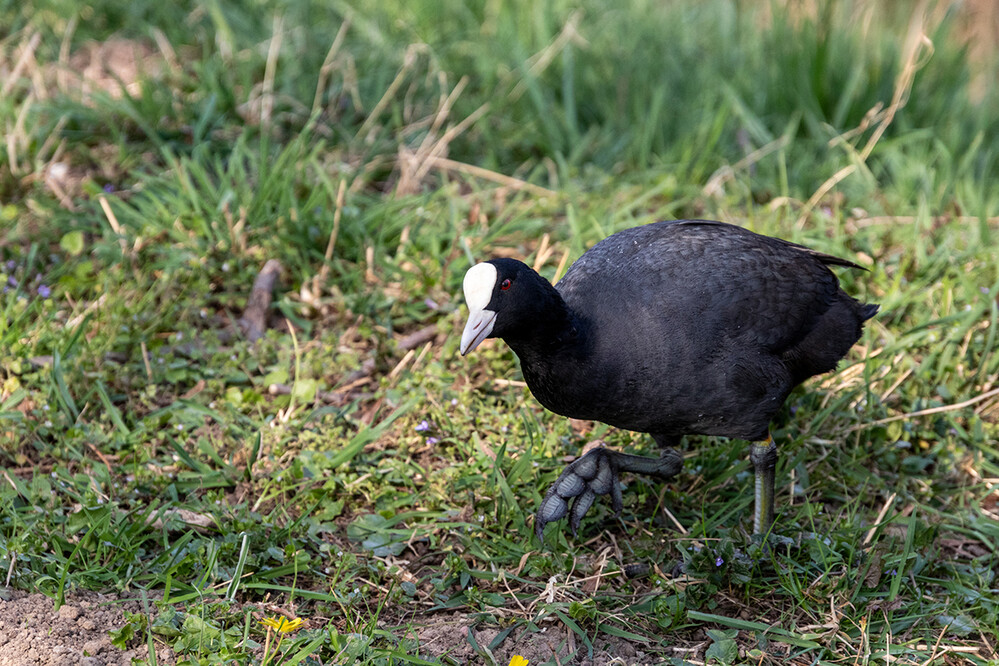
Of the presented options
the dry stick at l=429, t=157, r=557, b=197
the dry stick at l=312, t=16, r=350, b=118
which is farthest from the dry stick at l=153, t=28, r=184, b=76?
the dry stick at l=429, t=157, r=557, b=197

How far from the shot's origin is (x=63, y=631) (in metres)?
2.67

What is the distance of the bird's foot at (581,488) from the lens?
323 centimetres

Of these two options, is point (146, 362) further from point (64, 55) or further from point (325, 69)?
point (64, 55)

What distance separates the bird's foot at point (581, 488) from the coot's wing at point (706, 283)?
22.5 inches

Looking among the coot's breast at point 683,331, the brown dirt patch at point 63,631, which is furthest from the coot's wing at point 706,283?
the brown dirt patch at point 63,631

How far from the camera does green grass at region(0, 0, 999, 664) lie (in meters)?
3.04

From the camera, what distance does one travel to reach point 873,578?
317 cm

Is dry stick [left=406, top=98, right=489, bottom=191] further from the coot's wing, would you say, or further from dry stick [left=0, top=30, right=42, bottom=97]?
dry stick [left=0, top=30, right=42, bottom=97]

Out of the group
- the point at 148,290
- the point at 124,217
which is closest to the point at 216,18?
the point at 124,217

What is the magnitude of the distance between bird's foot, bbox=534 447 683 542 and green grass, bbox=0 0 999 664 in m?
0.10

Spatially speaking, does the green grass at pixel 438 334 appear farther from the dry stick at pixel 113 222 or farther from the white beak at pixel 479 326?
the white beak at pixel 479 326

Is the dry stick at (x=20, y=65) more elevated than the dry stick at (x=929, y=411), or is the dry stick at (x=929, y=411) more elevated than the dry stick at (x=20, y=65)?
→ the dry stick at (x=20, y=65)

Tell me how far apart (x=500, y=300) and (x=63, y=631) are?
1.50 metres

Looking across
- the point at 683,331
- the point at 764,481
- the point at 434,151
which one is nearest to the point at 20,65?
the point at 434,151
